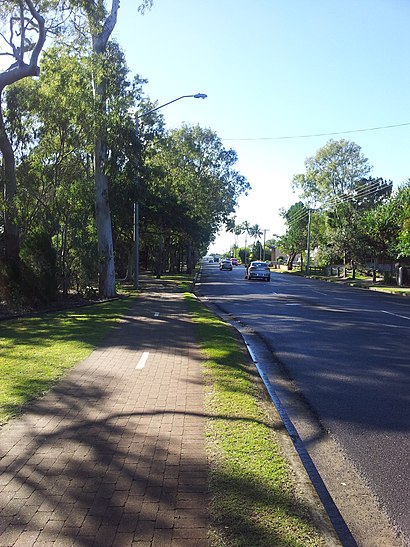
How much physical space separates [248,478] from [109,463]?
121 centimetres

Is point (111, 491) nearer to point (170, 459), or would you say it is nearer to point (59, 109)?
point (170, 459)

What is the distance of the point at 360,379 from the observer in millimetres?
8016

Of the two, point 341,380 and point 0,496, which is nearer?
point 0,496

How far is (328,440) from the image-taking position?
216 inches

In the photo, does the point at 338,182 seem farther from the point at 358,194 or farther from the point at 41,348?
the point at 41,348

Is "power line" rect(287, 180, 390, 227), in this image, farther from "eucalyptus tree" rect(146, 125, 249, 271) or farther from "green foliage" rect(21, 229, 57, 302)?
"green foliage" rect(21, 229, 57, 302)

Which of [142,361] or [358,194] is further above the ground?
[358,194]

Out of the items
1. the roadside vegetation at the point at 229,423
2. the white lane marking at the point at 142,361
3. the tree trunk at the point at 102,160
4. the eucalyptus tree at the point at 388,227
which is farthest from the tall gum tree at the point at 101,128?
the eucalyptus tree at the point at 388,227

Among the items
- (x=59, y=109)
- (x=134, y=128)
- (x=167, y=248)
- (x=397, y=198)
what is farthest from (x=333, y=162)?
(x=59, y=109)

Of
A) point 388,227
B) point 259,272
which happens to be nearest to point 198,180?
point 259,272

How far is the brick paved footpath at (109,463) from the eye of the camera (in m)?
3.37

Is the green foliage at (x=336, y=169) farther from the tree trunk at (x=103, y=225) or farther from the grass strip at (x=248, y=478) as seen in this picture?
the grass strip at (x=248, y=478)

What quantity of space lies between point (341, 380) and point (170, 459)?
4.21 meters

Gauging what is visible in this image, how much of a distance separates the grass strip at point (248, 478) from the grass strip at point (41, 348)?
2315 mm
